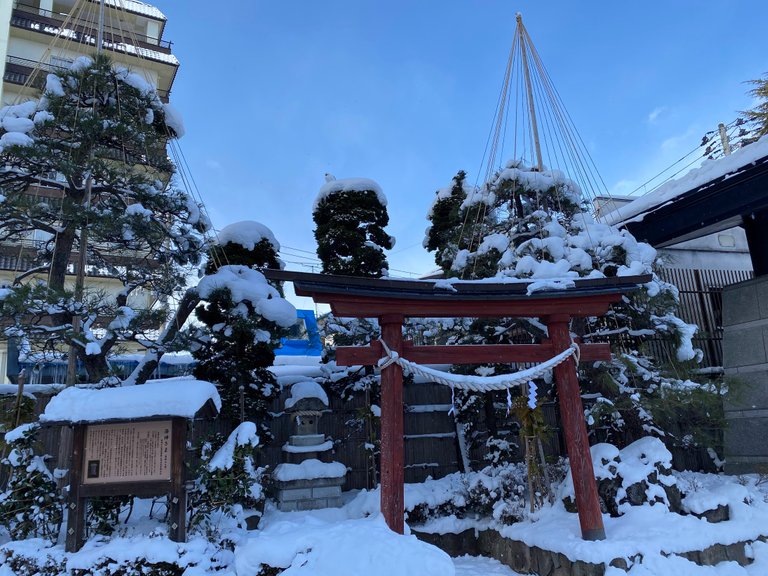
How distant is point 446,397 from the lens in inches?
445

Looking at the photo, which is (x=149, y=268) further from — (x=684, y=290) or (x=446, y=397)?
(x=684, y=290)

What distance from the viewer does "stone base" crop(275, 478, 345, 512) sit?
346 inches

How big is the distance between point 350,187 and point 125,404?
24.0ft

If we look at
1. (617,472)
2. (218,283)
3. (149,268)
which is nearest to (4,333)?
(149,268)

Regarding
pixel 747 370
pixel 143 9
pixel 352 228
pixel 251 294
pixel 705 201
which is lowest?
pixel 747 370

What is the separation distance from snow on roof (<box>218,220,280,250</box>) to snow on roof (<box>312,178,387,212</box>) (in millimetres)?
1980

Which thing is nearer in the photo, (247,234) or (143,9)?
(247,234)

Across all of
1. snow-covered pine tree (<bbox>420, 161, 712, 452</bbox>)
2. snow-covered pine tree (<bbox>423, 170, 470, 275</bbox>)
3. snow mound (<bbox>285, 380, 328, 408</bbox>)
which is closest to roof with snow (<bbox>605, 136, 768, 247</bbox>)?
snow-covered pine tree (<bbox>420, 161, 712, 452</bbox>)

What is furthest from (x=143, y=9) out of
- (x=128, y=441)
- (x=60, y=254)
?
(x=128, y=441)

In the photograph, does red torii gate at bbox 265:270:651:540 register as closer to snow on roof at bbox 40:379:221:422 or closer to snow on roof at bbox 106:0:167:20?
snow on roof at bbox 40:379:221:422

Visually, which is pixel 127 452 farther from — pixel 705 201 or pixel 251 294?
pixel 705 201

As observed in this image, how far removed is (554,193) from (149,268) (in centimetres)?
761

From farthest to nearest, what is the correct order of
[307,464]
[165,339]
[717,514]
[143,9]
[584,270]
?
[143,9] → [307,464] → [165,339] → [584,270] → [717,514]

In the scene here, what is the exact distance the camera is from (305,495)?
348 inches
